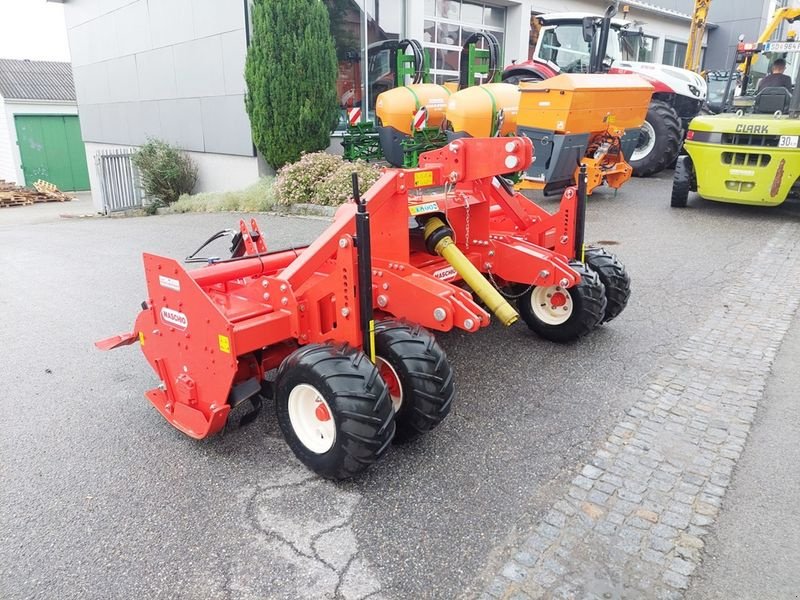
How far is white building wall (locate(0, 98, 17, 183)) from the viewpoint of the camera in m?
25.7

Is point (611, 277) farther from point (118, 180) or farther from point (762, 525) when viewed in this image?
point (118, 180)

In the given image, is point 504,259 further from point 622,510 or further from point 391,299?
point 622,510

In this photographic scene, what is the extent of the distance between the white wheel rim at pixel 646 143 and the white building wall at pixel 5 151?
24.7 meters

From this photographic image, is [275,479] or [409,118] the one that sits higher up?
[409,118]

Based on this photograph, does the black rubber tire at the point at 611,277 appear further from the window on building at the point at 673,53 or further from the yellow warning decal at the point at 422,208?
the window on building at the point at 673,53

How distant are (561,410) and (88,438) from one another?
2.80m

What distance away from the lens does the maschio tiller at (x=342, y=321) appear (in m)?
2.94

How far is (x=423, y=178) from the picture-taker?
3.64 m

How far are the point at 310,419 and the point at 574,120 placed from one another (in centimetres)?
678

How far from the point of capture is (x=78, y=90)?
20.1 metres

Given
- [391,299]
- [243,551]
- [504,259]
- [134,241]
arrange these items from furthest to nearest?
1. [134,241]
2. [504,259]
3. [391,299]
4. [243,551]

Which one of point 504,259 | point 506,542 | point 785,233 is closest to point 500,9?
point 785,233

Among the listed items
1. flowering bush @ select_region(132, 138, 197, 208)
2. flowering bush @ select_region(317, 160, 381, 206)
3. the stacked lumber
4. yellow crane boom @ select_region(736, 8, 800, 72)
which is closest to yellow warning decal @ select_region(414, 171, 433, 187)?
flowering bush @ select_region(317, 160, 381, 206)

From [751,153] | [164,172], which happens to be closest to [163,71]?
[164,172]
